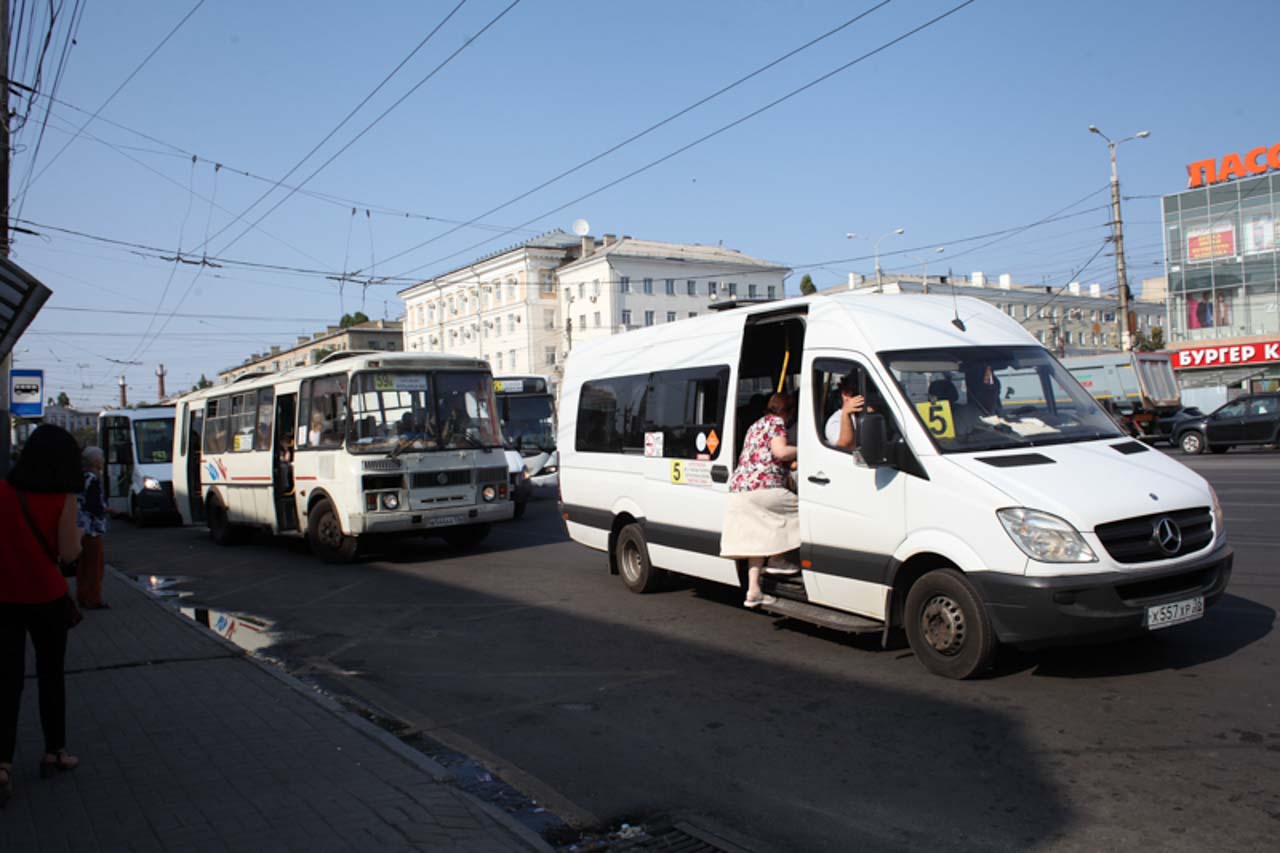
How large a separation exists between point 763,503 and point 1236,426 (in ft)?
81.0

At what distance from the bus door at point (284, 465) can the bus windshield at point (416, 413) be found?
8.10ft

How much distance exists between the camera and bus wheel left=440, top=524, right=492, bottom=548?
Result: 1436 centimetres

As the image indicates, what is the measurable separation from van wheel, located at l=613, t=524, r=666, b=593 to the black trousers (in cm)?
573

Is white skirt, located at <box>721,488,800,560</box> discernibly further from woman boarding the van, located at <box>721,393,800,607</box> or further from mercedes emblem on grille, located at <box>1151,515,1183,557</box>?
mercedes emblem on grille, located at <box>1151,515,1183,557</box>

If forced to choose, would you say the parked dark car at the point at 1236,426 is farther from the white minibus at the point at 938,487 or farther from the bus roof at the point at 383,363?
the white minibus at the point at 938,487

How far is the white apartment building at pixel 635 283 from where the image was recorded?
7044 cm

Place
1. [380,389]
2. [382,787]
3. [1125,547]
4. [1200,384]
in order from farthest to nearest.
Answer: [1200,384]
[380,389]
[1125,547]
[382,787]

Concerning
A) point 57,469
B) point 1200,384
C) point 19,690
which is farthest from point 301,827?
point 1200,384

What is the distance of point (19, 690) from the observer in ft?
15.6

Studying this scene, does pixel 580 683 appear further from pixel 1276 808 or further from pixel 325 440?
pixel 325 440

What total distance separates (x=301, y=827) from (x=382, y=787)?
521 mm

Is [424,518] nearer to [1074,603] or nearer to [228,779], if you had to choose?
[228,779]

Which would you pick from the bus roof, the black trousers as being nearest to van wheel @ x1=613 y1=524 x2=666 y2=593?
the bus roof

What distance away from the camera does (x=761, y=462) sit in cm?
782
